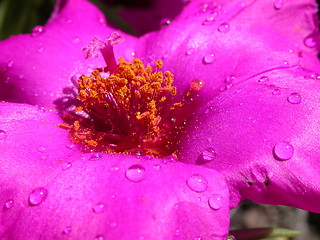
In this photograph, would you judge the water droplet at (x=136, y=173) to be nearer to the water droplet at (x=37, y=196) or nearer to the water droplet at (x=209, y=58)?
the water droplet at (x=37, y=196)

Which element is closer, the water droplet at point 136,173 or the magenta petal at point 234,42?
the water droplet at point 136,173

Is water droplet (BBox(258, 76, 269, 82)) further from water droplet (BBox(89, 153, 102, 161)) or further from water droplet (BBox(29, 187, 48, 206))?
water droplet (BBox(29, 187, 48, 206))

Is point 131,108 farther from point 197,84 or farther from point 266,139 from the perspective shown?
point 266,139

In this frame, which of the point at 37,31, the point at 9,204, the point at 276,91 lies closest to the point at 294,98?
the point at 276,91

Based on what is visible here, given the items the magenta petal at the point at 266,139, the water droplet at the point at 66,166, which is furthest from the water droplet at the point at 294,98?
the water droplet at the point at 66,166

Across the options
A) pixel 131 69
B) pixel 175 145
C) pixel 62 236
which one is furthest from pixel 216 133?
pixel 62 236

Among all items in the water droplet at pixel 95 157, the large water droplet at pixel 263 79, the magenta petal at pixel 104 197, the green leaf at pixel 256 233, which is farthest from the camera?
the green leaf at pixel 256 233

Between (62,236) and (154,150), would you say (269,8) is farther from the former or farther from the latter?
(62,236)
